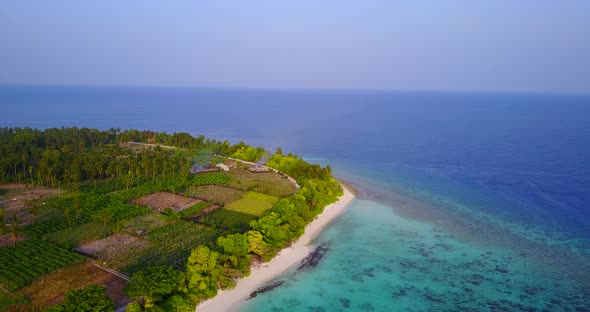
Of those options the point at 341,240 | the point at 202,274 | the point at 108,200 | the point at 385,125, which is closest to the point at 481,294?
the point at 341,240

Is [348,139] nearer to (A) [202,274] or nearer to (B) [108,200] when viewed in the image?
(B) [108,200]

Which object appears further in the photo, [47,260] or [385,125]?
[385,125]

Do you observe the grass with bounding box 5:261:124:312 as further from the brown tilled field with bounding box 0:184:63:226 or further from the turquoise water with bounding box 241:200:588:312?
the brown tilled field with bounding box 0:184:63:226

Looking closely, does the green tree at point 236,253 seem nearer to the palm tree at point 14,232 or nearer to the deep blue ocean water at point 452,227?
the deep blue ocean water at point 452,227

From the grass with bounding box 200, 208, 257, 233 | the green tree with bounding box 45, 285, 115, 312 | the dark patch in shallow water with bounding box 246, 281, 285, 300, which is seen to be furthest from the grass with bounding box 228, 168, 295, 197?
the green tree with bounding box 45, 285, 115, 312

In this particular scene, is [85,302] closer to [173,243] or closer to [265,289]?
[265,289]

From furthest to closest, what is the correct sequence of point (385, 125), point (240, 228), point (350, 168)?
1. point (385, 125)
2. point (350, 168)
3. point (240, 228)
